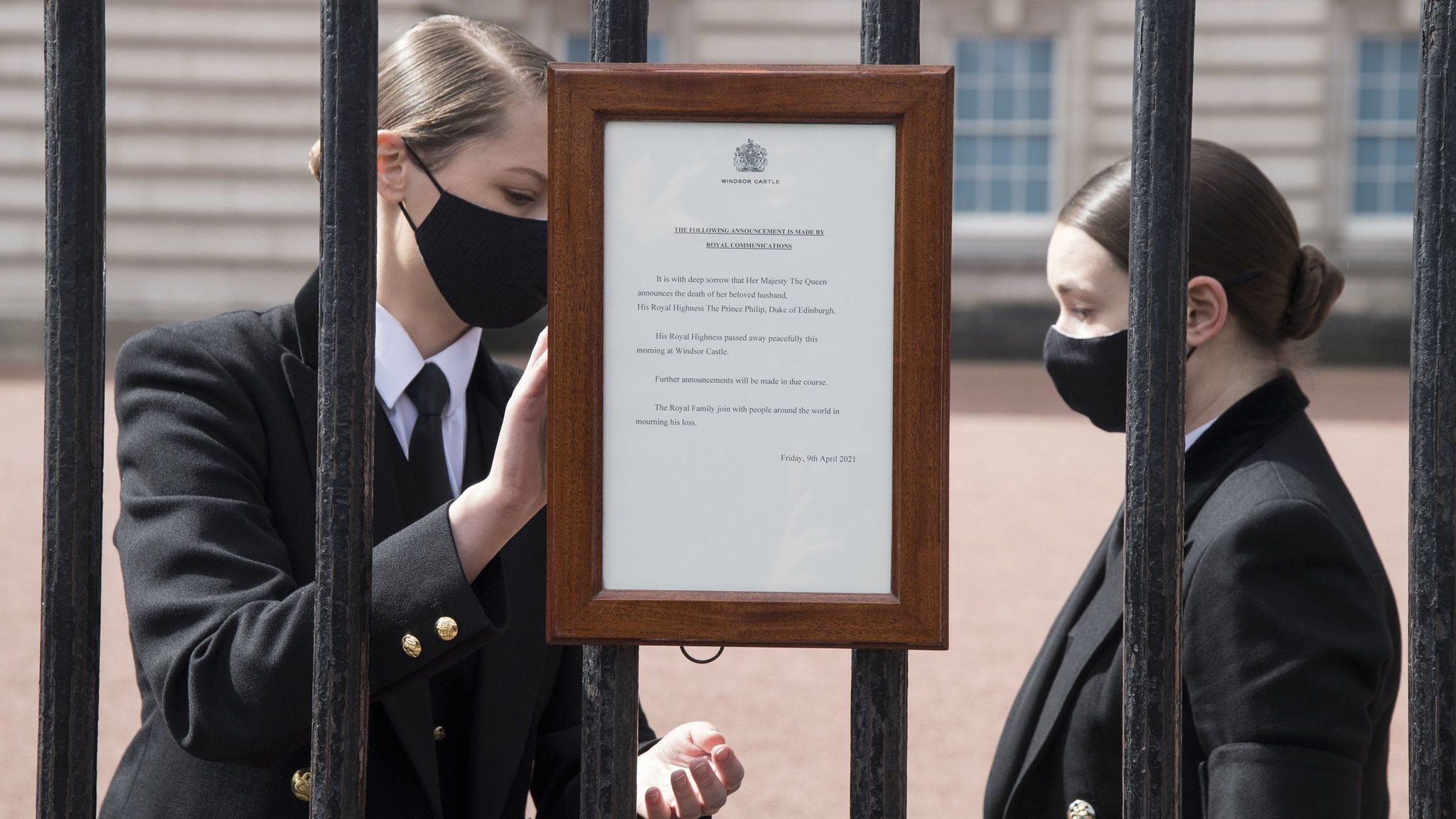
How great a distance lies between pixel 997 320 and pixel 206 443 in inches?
696

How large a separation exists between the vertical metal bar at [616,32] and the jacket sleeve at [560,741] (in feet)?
3.42

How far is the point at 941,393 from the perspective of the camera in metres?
1.16

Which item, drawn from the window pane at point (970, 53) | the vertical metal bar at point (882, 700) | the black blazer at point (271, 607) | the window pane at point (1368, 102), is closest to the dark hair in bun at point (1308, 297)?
the black blazer at point (271, 607)

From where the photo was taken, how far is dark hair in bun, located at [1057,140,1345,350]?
2.31 metres

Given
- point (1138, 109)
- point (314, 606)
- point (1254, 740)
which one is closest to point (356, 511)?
point (314, 606)

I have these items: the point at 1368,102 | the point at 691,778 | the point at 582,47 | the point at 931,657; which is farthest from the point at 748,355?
the point at 1368,102

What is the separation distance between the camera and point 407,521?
6.08ft

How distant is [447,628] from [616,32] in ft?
1.85

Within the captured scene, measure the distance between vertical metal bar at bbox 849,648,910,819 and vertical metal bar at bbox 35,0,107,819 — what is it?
69cm

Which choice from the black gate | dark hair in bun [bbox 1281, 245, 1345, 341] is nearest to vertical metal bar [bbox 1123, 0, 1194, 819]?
the black gate

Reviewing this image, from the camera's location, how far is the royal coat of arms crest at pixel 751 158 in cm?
115

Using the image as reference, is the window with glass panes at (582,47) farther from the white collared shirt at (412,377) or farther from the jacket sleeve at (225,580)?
the jacket sleeve at (225,580)

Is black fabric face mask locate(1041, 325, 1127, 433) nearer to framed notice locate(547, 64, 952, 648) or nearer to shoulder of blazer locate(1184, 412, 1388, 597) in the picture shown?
shoulder of blazer locate(1184, 412, 1388, 597)

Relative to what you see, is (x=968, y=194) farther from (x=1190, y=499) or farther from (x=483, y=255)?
(x=483, y=255)
